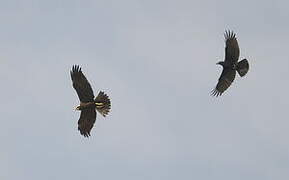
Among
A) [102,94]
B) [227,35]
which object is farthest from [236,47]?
[102,94]

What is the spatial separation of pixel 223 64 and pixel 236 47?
3.59 feet

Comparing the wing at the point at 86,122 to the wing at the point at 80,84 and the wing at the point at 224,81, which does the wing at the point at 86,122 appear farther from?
→ the wing at the point at 224,81

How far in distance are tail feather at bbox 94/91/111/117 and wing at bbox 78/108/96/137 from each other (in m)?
0.62

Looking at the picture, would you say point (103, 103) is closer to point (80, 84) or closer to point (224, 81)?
point (80, 84)

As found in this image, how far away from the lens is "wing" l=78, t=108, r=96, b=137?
4303 centimetres

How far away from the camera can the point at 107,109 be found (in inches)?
1662

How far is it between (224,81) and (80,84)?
8.57 m

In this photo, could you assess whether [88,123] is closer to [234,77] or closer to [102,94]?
[102,94]

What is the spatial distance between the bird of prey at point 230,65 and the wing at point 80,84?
308 inches

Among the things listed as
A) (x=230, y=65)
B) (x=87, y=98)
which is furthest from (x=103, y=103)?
(x=230, y=65)

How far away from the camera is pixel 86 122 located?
43.2 m

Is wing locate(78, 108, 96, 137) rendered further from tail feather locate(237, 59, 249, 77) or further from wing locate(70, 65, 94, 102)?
tail feather locate(237, 59, 249, 77)

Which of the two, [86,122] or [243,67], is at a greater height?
[243,67]

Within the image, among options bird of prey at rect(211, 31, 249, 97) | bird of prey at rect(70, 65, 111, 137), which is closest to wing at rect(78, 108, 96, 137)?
bird of prey at rect(70, 65, 111, 137)
